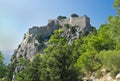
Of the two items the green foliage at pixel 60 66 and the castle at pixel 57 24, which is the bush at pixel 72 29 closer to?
the castle at pixel 57 24

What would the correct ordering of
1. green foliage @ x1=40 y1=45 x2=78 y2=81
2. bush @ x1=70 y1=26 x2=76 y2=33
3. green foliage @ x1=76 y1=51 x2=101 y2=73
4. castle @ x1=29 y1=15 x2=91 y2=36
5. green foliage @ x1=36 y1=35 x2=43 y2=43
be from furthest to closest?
1. castle @ x1=29 y1=15 x2=91 y2=36
2. green foliage @ x1=36 y1=35 x2=43 y2=43
3. bush @ x1=70 y1=26 x2=76 y2=33
4. green foliage @ x1=76 y1=51 x2=101 y2=73
5. green foliage @ x1=40 y1=45 x2=78 y2=81

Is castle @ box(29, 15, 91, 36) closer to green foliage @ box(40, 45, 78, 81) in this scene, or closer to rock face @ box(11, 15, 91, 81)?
rock face @ box(11, 15, 91, 81)

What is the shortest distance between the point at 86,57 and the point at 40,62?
27.1ft

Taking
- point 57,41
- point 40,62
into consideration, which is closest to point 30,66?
point 40,62

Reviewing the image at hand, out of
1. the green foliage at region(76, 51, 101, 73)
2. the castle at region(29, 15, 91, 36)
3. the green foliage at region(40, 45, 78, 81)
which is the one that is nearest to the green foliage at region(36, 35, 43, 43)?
the castle at region(29, 15, 91, 36)

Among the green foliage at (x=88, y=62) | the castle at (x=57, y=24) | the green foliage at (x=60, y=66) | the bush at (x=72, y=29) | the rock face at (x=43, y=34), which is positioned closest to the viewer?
the green foliage at (x=60, y=66)

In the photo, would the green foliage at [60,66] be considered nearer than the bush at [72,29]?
Yes

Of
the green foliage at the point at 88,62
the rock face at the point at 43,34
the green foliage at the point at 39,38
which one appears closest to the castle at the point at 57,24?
the rock face at the point at 43,34

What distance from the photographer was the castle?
523 feet

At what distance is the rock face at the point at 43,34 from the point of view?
497 ft

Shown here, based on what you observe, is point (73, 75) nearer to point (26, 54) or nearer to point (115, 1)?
point (115, 1)

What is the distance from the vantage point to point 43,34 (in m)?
165

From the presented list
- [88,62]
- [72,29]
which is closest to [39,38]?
[72,29]

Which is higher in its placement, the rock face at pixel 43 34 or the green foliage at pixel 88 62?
the rock face at pixel 43 34
